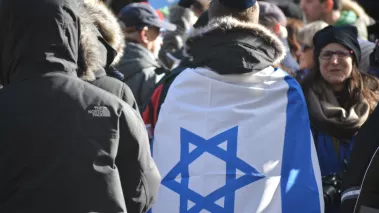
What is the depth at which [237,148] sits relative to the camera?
4.29 meters

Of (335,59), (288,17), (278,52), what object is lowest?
(288,17)

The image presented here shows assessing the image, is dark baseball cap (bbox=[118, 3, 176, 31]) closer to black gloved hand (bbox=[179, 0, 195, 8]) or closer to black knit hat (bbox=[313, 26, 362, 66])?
black gloved hand (bbox=[179, 0, 195, 8])

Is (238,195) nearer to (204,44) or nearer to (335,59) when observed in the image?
(204,44)

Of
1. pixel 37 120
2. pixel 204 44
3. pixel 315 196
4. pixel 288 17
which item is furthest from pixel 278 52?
pixel 288 17

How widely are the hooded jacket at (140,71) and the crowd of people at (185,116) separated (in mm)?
12

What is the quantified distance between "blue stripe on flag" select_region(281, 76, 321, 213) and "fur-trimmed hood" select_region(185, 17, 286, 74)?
0.22 meters

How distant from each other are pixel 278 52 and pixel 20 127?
5.84 feet

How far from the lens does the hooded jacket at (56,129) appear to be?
3.08 metres

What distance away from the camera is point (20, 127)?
310 cm

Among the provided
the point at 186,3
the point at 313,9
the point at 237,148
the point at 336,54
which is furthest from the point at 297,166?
the point at 186,3

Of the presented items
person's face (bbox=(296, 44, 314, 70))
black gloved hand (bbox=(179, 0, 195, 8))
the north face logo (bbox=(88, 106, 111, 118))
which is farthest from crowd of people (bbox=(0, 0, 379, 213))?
black gloved hand (bbox=(179, 0, 195, 8))

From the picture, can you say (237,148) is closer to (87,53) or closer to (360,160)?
(360,160)

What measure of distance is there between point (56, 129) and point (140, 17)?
4245 millimetres

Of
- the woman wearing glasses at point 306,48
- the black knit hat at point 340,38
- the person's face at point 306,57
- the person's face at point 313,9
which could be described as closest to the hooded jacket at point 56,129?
the black knit hat at point 340,38
